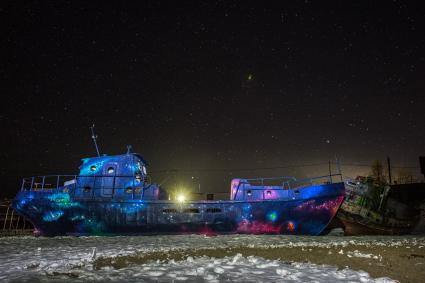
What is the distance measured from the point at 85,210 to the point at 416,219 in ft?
78.5

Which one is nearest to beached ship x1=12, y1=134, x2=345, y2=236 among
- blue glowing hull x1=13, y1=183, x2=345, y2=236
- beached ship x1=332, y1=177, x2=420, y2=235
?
blue glowing hull x1=13, y1=183, x2=345, y2=236

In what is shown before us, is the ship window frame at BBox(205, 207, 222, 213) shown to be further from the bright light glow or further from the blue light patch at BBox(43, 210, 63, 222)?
the blue light patch at BBox(43, 210, 63, 222)

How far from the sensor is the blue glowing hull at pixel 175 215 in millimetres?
17875

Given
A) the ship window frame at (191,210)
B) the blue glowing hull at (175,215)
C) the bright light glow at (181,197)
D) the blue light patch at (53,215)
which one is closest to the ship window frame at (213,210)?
the blue glowing hull at (175,215)

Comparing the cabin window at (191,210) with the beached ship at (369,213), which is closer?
the cabin window at (191,210)

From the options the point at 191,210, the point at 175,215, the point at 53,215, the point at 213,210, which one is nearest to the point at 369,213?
the point at 213,210

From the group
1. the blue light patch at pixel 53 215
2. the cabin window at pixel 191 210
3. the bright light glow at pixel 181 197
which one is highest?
the bright light glow at pixel 181 197

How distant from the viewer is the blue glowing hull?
1788 cm

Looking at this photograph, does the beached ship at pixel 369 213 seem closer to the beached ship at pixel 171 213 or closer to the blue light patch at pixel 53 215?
the beached ship at pixel 171 213

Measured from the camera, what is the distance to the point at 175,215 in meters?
18.2

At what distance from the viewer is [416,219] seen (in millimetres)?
23672

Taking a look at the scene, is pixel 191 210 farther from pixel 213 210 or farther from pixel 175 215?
pixel 213 210

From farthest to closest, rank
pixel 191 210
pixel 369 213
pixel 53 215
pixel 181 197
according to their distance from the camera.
A: pixel 369 213, pixel 181 197, pixel 191 210, pixel 53 215

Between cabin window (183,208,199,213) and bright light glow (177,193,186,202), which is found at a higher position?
bright light glow (177,193,186,202)
